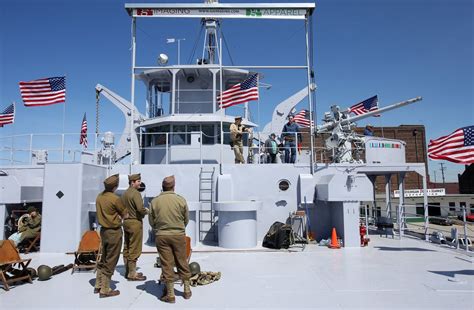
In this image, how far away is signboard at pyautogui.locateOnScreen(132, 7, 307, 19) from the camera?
37.9 feet

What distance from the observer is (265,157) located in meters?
13.1

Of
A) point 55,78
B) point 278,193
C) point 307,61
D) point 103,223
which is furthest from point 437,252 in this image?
point 55,78

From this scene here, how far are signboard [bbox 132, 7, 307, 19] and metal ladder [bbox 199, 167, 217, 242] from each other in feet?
17.5

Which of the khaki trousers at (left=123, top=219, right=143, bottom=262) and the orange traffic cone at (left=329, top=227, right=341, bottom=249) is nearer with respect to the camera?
the khaki trousers at (left=123, top=219, right=143, bottom=262)

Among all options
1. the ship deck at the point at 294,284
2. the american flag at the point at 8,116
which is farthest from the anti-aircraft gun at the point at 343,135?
the american flag at the point at 8,116

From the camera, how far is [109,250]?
Answer: 5.29m

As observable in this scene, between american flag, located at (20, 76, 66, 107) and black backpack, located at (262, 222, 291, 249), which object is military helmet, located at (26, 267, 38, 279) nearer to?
black backpack, located at (262, 222, 291, 249)

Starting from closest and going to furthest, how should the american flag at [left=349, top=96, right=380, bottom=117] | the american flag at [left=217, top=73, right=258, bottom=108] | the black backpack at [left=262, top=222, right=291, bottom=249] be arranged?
the black backpack at [left=262, top=222, right=291, bottom=249] → the american flag at [left=217, top=73, right=258, bottom=108] → the american flag at [left=349, top=96, right=380, bottom=117]

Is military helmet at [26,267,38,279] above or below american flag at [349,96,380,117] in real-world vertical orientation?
below

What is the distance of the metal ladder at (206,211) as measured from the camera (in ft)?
35.5

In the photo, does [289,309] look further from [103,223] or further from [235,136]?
[235,136]

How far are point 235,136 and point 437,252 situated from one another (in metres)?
6.58

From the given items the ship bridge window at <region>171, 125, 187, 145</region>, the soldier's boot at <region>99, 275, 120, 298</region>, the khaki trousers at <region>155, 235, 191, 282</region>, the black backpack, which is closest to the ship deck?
the soldier's boot at <region>99, 275, 120, 298</region>

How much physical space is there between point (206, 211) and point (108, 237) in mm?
5712
